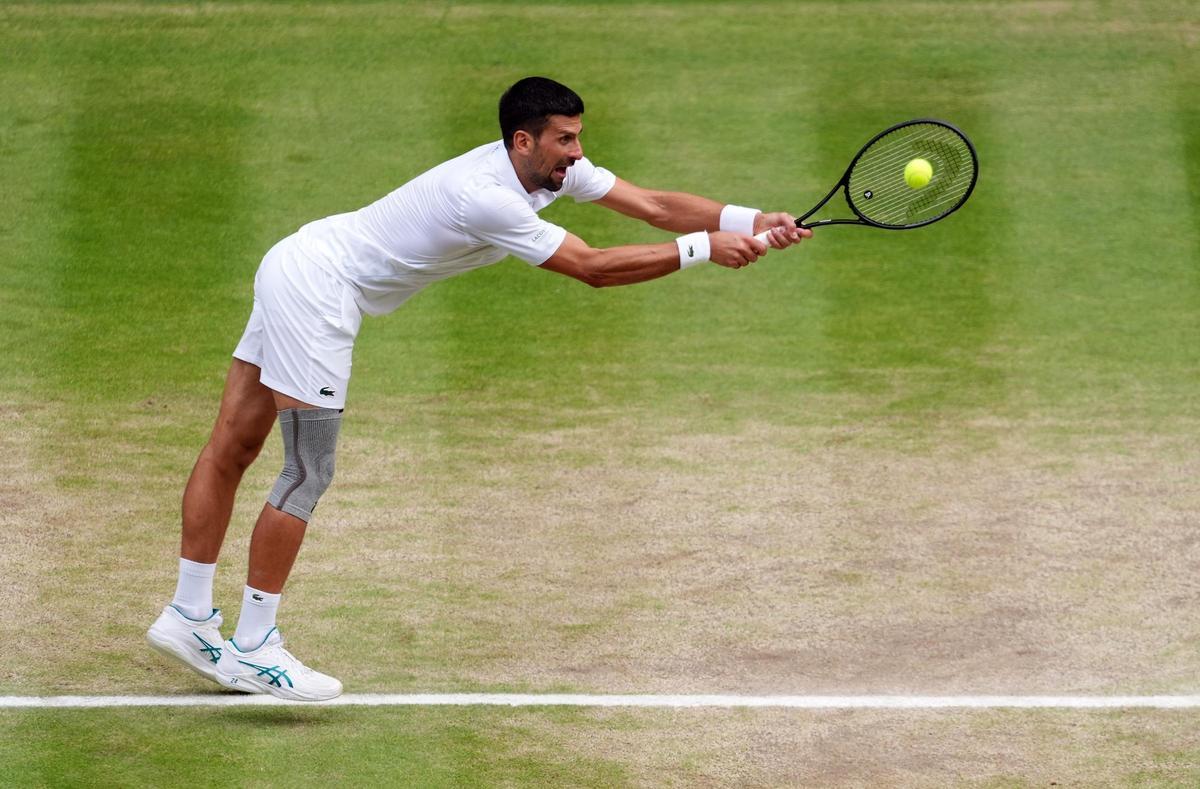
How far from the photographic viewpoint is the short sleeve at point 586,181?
6051 mm

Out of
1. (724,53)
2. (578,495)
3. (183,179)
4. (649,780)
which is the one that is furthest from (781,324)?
(649,780)

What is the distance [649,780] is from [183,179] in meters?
6.66

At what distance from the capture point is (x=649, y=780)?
16.4ft

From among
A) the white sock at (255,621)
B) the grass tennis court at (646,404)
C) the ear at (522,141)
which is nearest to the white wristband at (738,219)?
the ear at (522,141)

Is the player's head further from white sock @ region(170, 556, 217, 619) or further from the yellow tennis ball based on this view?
white sock @ region(170, 556, 217, 619)

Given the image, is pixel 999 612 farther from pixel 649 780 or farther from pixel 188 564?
pixel 188 564

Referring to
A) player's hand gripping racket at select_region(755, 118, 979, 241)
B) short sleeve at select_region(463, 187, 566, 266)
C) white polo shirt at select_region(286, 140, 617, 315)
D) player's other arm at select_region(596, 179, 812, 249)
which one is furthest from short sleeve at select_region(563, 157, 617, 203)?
player's hand gripping racket at select_region(755, 118, 979, 241)

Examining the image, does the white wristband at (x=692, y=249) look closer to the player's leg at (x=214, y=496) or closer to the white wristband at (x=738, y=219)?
the white wristband at (x=738, y=219)

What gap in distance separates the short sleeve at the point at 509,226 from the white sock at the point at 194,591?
1.49 metres

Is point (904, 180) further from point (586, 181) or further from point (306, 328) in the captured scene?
point (306, 328)

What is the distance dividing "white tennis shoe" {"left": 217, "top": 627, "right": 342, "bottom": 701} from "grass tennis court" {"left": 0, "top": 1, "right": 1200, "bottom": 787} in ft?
0.34

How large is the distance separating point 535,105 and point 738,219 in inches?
42.9

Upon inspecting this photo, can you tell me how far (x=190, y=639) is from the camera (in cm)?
560

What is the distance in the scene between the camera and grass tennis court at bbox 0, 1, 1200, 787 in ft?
17.8
